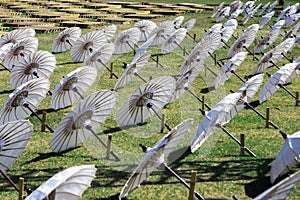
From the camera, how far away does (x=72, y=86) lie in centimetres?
1045

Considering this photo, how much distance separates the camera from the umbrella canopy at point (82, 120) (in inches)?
332

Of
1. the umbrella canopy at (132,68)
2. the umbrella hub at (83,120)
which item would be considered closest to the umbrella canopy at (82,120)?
the umbrella hub at (83,120)

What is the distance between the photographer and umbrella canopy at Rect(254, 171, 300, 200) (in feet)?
15.6

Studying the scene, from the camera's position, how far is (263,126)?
11.2 meters

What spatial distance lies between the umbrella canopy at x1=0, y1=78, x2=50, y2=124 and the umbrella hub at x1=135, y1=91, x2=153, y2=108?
6.03ft

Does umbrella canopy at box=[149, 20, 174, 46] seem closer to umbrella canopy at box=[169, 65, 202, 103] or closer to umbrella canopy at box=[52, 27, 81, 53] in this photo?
umbrella canopy at box=[52, 27, 81, 53]

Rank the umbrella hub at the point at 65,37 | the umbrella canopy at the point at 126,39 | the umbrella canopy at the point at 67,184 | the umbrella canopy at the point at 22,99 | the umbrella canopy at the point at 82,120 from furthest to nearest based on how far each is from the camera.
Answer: the umbrella hub at the point at 65,37
the umbrella canopy at the point at 126,39
the umbrella canopy at the point at 22,99
the umbrella canopy at the point at 82,120
the umbrella canopy at the point at 67,184

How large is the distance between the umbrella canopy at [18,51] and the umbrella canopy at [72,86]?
308 centimetres

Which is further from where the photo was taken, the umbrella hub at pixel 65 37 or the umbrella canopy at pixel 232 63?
the umbrella hub at pixel 65 37

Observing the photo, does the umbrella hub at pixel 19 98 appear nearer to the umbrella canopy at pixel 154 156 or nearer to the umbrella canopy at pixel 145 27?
the umbrella canopy at pixel 154 156

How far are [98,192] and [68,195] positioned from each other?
2.10 m

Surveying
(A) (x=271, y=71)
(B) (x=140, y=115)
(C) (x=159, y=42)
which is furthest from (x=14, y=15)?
(B) (x=140, y=115)

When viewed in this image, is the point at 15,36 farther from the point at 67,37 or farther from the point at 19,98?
the point at 19,98

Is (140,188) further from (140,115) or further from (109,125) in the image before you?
(109,125)
